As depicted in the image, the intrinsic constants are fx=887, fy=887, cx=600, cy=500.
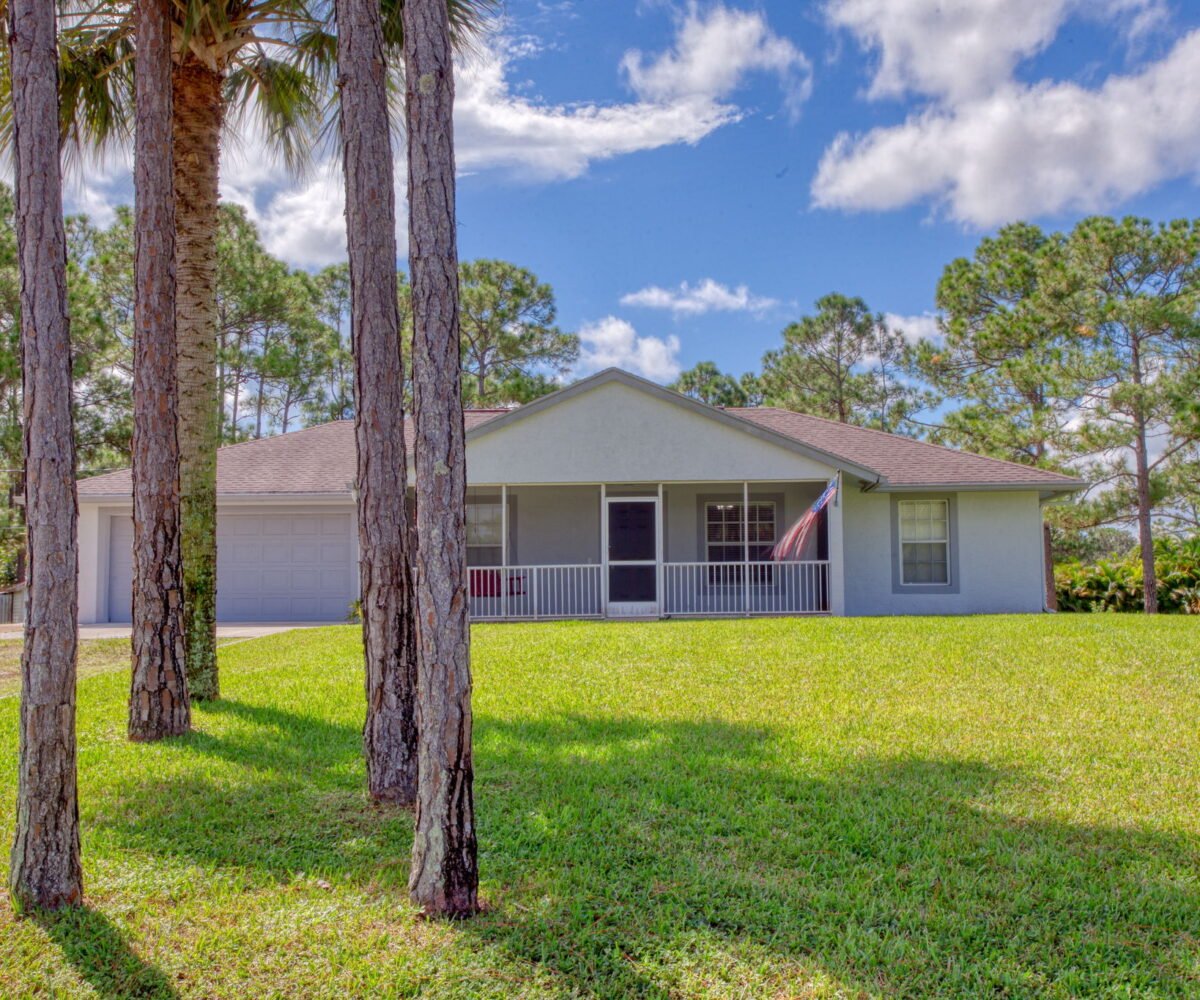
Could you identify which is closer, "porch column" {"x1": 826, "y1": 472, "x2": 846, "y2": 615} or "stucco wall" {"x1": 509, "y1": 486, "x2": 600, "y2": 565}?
"porch column" {"x1": 826, "y1": 472, "x2": 846, "y2": 615}

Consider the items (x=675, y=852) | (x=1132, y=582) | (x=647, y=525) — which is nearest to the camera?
(x=675, y=852)

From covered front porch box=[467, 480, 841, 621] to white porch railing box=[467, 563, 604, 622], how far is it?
0.06ft

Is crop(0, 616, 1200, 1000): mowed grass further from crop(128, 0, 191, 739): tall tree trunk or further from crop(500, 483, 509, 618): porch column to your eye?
crop(500, 483, 509, 618): porch column

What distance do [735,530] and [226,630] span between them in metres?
8.90

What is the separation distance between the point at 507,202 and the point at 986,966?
36.8 feet

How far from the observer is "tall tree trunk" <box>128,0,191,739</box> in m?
5.88

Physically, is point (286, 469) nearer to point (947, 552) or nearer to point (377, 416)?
point (947, 552)

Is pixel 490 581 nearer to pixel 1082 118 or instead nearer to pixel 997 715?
pixel 997 715

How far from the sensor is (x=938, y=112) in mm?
20188

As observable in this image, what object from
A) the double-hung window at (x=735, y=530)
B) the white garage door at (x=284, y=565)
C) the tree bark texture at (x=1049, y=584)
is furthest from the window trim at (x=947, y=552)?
the white garage door at (x=284, y=565)

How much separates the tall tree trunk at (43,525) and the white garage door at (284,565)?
513 inches

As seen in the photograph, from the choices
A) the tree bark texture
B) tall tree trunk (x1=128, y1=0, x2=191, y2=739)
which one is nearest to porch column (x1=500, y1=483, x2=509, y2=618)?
tall tree trunk (x1=128, y1=0, x2=191, y2=739)

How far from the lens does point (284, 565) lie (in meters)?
16.4

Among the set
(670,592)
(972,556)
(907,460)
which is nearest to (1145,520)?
(972,556)
